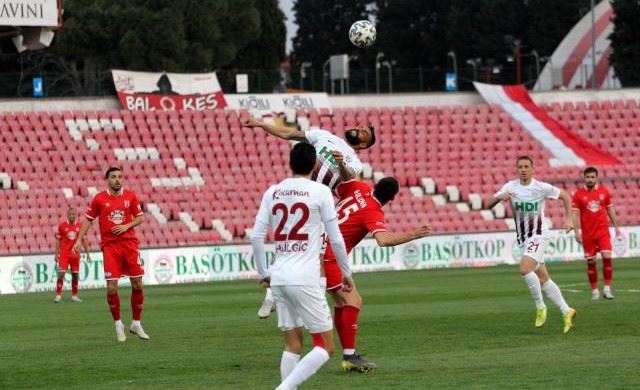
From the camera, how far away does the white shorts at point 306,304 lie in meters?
11.8

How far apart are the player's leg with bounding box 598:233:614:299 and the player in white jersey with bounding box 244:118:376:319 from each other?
34.0ft

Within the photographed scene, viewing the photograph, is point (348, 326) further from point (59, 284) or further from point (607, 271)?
point (59, 284)

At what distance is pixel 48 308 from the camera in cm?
2738

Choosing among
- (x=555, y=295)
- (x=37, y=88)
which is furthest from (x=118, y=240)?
(x=37, y=88)

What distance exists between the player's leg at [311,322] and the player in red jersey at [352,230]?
7.81 ft

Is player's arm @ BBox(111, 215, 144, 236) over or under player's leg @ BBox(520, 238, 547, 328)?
over

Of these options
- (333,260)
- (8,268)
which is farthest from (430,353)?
(8,268)

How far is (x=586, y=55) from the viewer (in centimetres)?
7875

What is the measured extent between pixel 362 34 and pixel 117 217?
14.6 feet

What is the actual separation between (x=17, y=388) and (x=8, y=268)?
69.3 feet

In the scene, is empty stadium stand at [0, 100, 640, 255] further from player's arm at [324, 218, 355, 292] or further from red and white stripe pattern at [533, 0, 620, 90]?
player's arm at [324, 218, 355, 292]

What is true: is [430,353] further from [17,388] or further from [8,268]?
[8,268]

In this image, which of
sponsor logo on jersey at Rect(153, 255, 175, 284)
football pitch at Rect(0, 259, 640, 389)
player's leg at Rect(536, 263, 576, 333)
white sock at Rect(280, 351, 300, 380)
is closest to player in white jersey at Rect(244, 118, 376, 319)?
football pitch at Rect(0, 259, 640, 389)

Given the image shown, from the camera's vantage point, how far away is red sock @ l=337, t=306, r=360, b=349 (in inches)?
568
